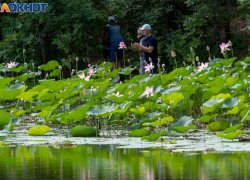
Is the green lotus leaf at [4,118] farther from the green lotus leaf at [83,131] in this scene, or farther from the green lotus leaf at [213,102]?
the green lotus leaf at [213,102]

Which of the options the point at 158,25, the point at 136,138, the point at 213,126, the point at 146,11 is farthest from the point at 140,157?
the point at 158,25

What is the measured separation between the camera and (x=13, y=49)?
33.7ft

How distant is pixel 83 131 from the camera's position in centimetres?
319

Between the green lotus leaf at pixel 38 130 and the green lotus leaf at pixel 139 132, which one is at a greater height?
the green lotus leaf at pixel 38 130

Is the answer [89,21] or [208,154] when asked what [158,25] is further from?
[208,154]

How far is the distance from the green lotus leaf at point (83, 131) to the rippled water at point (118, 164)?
0.63 meters

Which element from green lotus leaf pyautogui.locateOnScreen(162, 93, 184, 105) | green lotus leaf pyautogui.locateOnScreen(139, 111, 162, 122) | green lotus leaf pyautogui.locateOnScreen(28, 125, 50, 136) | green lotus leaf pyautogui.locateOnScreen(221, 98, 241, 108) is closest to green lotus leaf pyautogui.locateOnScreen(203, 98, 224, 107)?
green lotus leaf pyautogui.locateOnScreen(221, 98, 241, 108)

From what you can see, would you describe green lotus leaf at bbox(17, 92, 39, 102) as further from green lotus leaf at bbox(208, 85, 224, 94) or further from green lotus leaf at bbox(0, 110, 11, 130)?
green lotus leaf at bbox(208, 85, 224, 94)

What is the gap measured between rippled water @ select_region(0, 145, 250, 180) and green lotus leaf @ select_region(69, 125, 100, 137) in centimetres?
63

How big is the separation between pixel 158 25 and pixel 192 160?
9.48 m

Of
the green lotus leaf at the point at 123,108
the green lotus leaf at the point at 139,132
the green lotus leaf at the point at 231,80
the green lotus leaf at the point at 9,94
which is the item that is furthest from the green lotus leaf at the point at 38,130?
the green lotus leaf at the point at 231,80

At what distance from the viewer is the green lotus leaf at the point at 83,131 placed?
3.17 meters

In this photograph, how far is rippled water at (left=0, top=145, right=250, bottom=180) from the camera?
1.61m

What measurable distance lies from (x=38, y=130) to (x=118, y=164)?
1.53 m
